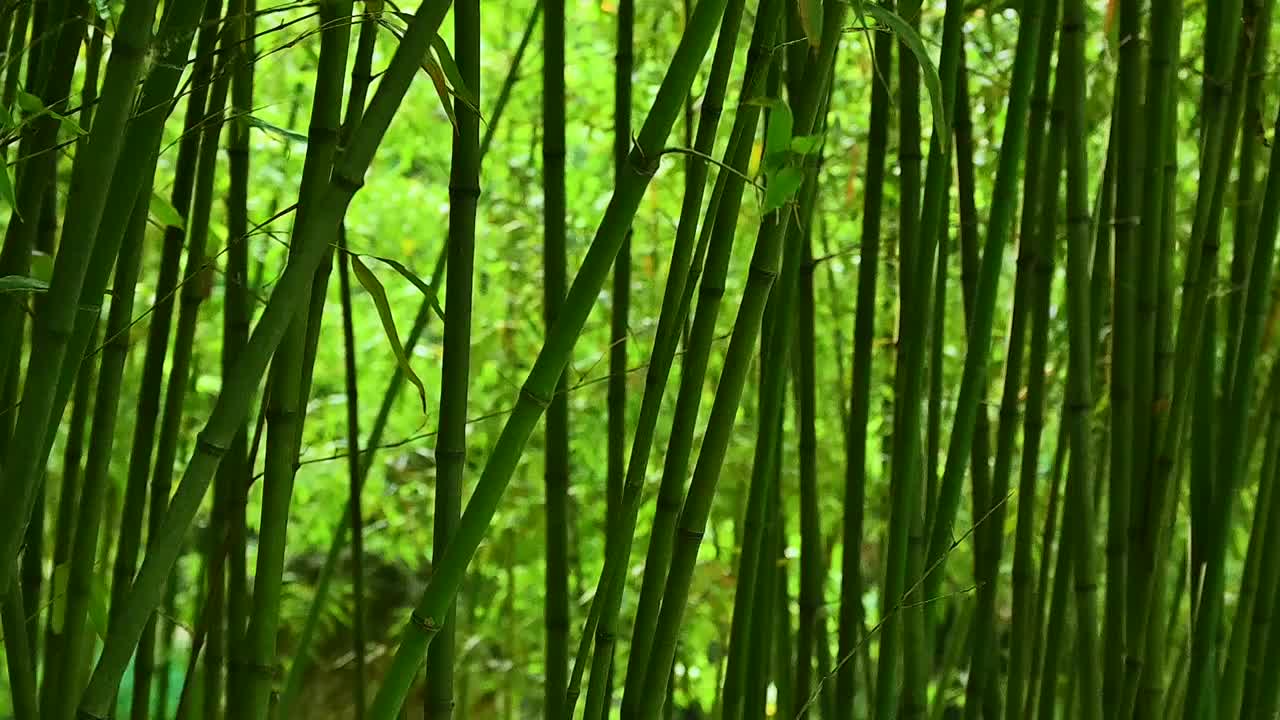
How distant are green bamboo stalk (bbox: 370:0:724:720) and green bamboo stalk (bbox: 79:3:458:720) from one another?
82 mm

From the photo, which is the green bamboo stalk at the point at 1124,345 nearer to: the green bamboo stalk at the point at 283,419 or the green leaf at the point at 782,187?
the green leaf at the point at 782,187

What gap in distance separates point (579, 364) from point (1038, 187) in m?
1.67

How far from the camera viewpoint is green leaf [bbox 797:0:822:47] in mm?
528

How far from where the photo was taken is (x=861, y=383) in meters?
0.88

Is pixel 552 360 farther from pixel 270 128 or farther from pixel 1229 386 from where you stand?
pixel 1229 386

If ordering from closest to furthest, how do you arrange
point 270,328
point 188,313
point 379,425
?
point 270,328 → point 188,313 → point 379,425

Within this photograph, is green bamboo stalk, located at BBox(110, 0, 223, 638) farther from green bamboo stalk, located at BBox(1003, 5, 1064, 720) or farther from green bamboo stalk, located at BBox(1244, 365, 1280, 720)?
green bamboo stalk, located at BBox(1244, 365, 1280, 720)

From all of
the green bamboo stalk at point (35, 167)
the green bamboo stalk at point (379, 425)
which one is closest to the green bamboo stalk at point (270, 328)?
the green bamboo stalk at point (35, 167)

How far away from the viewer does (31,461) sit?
1.53 feet

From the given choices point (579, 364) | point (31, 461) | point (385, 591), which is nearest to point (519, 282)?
point (579, 364)

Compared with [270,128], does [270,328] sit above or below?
below

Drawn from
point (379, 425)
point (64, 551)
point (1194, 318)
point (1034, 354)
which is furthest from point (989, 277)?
point (64, 551)

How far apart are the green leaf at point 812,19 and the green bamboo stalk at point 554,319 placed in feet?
0.61

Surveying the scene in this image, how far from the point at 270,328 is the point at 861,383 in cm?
53
